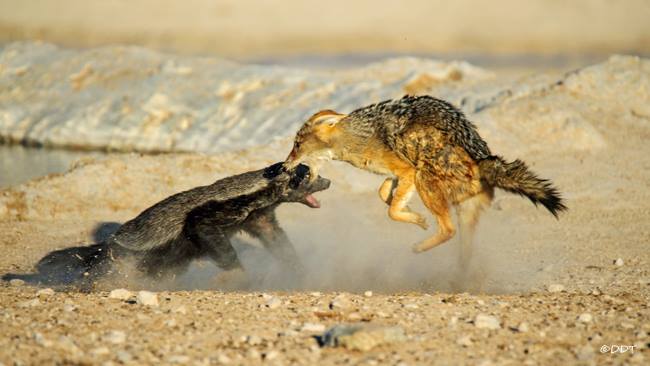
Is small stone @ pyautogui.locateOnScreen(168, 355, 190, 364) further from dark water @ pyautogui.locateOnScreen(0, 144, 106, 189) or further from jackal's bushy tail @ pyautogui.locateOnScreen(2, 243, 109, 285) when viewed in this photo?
dark water @ pyautogui.locateOnScreen(0, 144, 106, 189)

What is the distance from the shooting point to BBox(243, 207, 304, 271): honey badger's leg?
1034 cm

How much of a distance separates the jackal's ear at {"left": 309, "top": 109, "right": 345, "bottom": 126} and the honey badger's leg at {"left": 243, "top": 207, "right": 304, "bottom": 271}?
51.9 inches

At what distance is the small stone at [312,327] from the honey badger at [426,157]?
260cm

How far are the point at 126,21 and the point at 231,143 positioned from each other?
1180 cm

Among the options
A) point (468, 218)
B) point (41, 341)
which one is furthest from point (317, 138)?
point (41, 341)

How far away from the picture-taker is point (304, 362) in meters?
6.19

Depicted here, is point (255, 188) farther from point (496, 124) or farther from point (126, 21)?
point (126, 21)

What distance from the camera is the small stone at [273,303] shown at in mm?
7581

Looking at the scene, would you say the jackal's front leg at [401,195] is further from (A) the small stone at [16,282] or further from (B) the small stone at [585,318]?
(A) the small stone at [16,282]

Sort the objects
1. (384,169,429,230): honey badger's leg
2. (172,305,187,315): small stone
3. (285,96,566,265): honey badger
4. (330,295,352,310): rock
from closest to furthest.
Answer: (172,305,187,315): small stone < (330,295,352,310): rock < (285,96,566,265): honey badger < (384,169,429,230): honey badger's leg

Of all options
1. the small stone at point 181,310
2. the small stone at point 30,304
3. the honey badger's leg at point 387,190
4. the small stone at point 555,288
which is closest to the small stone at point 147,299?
the small stone at point 181,310

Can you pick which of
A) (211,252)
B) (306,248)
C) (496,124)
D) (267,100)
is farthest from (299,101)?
(211,252)

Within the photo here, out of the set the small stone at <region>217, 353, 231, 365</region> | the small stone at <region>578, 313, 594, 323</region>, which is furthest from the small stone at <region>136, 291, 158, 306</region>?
the small stone at <region>578, 313, 594, 323</region>

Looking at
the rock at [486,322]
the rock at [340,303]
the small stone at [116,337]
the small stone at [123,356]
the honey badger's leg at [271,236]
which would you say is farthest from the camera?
the honey badger's leg at [271,236]
